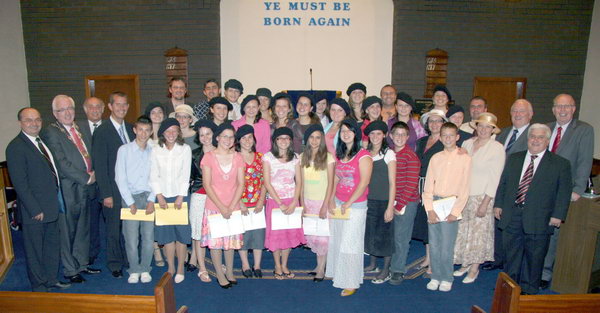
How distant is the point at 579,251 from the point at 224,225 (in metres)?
3.33

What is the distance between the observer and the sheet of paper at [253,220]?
12.6 feet

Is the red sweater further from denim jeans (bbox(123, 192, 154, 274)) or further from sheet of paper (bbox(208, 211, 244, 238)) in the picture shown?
denim jeans (bbox(123, 192, 154, 274))

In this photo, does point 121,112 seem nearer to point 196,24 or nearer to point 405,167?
point 405,167

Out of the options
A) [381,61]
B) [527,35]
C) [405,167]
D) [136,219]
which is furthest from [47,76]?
[527,35]

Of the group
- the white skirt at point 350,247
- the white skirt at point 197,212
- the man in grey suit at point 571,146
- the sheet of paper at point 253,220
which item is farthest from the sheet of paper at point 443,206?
the white skirt at point 197,212

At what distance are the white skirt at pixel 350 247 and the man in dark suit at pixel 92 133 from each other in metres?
2.48

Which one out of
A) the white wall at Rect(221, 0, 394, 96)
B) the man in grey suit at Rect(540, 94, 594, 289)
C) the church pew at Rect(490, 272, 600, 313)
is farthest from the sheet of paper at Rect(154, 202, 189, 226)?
the white wall at Rect(221, 0, 394, 96)

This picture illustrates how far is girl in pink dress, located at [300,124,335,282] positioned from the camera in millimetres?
3625

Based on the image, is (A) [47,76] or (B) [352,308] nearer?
(B) [352,308]

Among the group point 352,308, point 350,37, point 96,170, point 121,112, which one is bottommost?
point 352,308

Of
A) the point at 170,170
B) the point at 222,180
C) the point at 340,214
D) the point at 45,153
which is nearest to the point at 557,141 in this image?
the point at 340,214

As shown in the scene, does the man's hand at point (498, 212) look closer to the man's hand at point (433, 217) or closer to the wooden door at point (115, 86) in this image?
the man's hand at point (433, 217)

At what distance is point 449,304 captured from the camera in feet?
11.9

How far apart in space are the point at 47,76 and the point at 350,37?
21.0 feet
